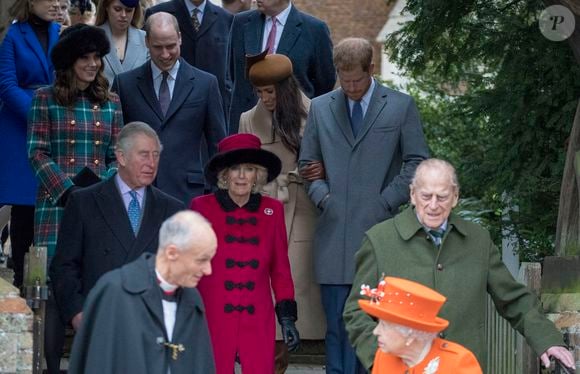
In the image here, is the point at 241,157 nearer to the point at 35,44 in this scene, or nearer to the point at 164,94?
the point at 164,94

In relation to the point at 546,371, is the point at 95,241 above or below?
above

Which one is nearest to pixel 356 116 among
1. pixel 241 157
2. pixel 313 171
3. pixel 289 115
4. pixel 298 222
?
pixel 313 171

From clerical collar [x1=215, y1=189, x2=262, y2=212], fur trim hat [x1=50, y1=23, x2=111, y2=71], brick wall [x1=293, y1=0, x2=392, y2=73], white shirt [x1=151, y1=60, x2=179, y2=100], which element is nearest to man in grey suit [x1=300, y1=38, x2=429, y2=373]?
clerical collar [x1=215, y1=189, x2=262, y2=212]

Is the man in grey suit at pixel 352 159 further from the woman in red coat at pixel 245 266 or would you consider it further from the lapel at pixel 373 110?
the woman in red coat at pixel 245 266

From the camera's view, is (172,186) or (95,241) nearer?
(95,241)

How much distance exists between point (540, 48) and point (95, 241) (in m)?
5.17

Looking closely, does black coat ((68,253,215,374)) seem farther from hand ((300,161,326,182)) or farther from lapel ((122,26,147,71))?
lapel ((122,26,147,71))

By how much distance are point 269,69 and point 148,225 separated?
178cm

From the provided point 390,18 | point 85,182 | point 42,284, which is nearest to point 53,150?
point 85,182

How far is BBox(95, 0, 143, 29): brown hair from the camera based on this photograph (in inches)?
450

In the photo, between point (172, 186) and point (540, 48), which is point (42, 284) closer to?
point (172, 186)

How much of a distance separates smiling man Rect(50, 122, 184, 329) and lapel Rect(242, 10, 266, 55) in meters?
2.68

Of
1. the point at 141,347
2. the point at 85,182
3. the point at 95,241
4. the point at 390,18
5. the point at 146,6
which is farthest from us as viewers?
the point at 390,18

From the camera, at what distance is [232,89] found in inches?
470
